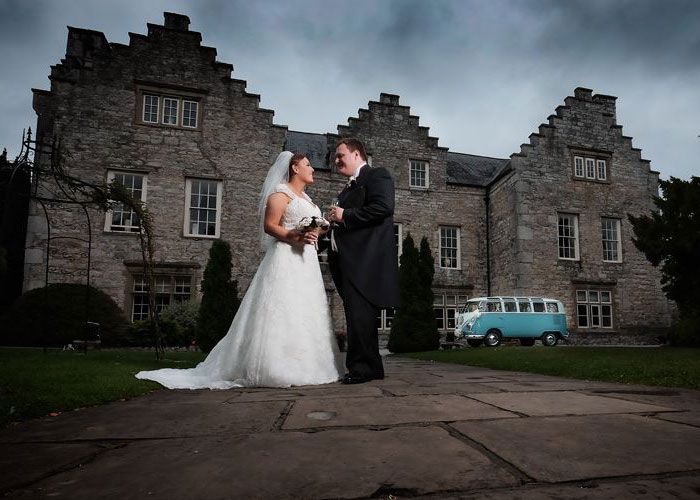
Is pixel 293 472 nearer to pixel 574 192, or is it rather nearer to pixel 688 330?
pixel 688 330

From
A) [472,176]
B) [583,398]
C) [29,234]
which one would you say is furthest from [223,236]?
[583,398]

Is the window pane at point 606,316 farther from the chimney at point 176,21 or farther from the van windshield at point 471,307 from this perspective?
the chimney at point 176,21

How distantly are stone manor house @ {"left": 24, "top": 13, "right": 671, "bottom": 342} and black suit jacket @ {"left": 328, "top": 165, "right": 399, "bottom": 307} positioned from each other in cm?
1260

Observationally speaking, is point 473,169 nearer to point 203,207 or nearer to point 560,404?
point 203,207

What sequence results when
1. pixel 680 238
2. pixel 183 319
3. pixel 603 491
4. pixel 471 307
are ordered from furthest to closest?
1. pixel 471 307
2. pixel 183 319
3. pixel 680 238
4. pixel 603 491

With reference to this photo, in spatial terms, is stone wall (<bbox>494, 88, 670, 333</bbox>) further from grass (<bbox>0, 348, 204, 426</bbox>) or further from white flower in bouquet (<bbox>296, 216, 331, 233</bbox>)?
grass (<bbox>0, 348, 204, 426</bbox>)

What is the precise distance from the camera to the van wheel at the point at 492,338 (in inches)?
608

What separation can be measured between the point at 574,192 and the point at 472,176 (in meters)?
4.56

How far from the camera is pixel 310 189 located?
1772 cm

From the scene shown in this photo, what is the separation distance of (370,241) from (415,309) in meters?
10.2

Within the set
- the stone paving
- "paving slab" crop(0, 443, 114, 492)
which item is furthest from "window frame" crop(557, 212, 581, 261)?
"paving slab" crop(0, 443, 114, 492)

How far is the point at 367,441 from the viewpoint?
5.45 feet

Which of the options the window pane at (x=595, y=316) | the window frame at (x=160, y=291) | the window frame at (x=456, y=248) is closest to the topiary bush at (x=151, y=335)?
the window frame at (x=160, y=291)

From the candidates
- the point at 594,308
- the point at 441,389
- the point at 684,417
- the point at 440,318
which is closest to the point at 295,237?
the point at 441,389
